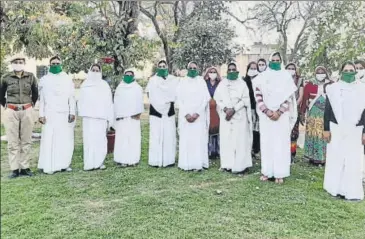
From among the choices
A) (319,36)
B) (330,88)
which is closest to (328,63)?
(319,36)

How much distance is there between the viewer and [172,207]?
4.74 m

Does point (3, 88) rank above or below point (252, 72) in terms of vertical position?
below

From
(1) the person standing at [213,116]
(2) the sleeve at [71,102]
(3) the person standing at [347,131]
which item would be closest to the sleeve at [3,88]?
(2) the sleeve at [71,102]

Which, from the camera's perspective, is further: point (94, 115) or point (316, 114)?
point (316, 114)

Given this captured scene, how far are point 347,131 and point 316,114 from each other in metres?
1.66

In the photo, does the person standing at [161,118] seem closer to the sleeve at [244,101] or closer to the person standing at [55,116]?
the sleeve at [244,101]

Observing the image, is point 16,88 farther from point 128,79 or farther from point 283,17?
point 283,17

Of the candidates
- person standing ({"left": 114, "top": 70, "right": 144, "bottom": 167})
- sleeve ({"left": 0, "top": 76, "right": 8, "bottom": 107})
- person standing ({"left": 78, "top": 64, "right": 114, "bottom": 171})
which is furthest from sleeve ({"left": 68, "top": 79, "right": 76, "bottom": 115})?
sleeve ({"left": 0, "top": 76, "right": 8, "bottom": 107})

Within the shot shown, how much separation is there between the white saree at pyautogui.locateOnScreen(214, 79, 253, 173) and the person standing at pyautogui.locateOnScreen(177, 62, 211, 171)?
32 cm

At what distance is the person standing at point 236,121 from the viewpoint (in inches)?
247

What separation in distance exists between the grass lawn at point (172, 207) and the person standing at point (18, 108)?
39cm

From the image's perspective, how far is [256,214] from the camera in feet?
14.9

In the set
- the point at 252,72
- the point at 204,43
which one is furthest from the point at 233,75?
the point at 204,43

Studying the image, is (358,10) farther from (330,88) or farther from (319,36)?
(330,88)
